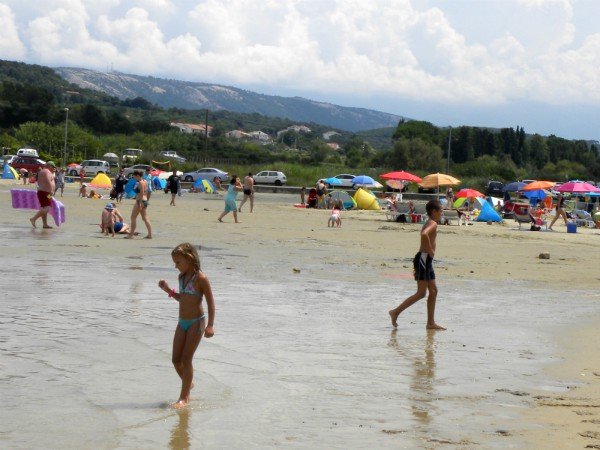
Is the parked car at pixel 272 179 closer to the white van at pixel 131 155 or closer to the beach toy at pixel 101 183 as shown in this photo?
the beach toy at pixel 101 183

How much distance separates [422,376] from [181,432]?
273cm

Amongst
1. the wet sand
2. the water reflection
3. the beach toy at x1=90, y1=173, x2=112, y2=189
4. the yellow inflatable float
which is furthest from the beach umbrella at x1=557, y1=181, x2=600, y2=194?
the water reflection

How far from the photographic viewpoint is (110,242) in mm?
20234

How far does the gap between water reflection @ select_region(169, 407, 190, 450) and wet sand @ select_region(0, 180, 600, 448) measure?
22mm

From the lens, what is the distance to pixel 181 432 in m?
6.58

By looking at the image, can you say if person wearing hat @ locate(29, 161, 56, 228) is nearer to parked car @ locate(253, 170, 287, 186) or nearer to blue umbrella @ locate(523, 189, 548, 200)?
blue umbrella @ locate(523, 189, 548, 200)

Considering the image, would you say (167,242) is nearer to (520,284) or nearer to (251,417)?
(520,284)

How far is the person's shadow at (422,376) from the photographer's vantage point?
739 centimetres

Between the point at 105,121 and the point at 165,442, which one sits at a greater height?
the point at 105,121

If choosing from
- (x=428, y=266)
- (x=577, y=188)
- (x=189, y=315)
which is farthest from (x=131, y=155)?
(x=189, y=315)

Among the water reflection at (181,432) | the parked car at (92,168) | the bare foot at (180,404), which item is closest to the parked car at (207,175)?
the parked car at (92,168)

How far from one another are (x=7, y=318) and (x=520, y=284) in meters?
9.00

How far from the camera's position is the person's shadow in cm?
739

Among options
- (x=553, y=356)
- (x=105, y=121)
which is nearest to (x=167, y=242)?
(x=553, y=356)
